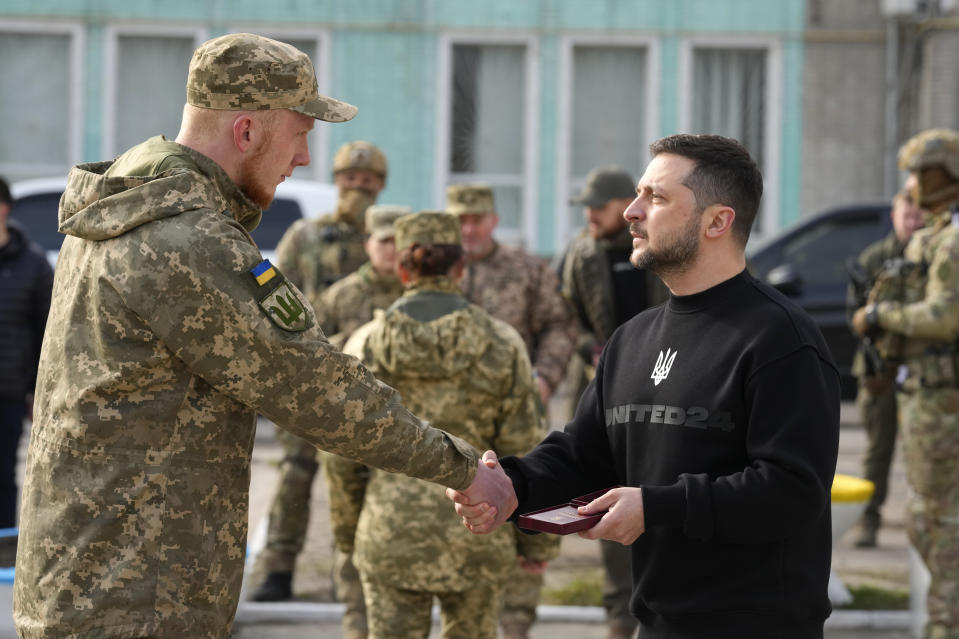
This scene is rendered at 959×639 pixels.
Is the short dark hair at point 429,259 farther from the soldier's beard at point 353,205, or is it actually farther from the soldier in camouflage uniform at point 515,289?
the soldier's beard at point 353,205

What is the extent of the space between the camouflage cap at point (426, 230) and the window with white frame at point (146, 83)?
13074mm

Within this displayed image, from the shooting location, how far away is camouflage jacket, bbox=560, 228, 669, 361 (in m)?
7.05

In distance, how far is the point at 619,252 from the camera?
7098 millimetres

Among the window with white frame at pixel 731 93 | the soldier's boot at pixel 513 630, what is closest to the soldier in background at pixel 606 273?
the soldier's boot at pixel 513 630

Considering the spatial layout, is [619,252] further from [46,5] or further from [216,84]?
[46,5]

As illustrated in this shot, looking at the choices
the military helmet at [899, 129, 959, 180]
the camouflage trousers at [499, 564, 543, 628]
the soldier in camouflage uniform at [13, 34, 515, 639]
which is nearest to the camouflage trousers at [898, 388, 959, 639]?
the military helmet at [899, 129, 959, 180]

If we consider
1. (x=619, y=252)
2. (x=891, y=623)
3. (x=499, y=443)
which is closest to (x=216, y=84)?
(x=499, y=443)

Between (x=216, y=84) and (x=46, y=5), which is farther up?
(x=46, y=5)

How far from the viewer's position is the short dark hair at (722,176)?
3.45 m

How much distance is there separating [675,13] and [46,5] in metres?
7.68

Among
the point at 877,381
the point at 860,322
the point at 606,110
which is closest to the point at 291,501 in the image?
the point at 860,322

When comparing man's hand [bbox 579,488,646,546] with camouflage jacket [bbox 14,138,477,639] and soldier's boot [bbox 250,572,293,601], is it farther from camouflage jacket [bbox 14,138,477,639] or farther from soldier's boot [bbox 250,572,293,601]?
soldier's boot [bbox 250,572,293,601]

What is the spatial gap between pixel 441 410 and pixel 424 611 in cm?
71

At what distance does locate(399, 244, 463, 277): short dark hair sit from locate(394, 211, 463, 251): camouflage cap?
2cm
